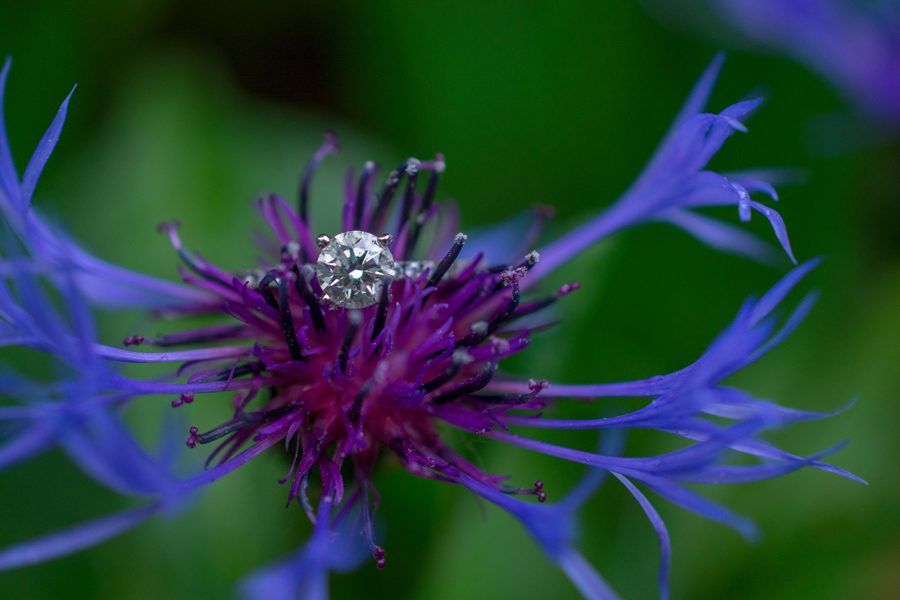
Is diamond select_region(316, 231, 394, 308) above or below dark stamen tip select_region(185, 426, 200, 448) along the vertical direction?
above

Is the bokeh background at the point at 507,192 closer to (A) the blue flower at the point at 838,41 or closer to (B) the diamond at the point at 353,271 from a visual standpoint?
(A) the blue flower at the point at 838,41

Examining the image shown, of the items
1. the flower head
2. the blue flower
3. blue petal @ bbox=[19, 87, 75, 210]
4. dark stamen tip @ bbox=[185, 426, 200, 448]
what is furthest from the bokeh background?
blue petal @ bbox=[19, 87, 75, 210]

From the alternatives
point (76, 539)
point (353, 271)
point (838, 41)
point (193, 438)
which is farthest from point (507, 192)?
point (76, 539)

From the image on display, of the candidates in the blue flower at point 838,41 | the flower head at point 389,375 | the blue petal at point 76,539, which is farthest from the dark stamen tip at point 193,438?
the blue flower at point 838,41

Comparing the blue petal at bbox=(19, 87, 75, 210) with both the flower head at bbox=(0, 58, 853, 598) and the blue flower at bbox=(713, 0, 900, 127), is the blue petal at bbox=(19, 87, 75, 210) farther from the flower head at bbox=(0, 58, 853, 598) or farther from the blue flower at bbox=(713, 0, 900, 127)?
the blue flower at bbox=(713, 0, 900, 127)

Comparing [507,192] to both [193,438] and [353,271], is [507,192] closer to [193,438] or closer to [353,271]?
[353,271]

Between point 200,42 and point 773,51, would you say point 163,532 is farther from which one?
point 773,51

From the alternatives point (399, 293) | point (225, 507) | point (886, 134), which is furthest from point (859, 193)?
point (225, 507)
